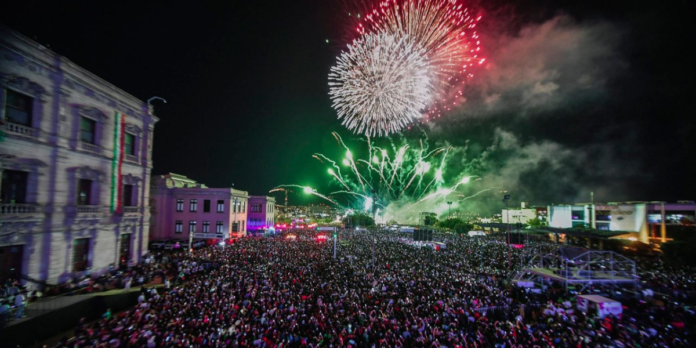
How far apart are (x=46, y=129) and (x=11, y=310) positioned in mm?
8656

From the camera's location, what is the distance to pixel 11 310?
1066 centimetres

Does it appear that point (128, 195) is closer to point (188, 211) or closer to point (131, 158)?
point (131, 158)

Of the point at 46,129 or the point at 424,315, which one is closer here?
the point at 424,315

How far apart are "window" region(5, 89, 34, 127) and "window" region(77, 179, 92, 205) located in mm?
3943

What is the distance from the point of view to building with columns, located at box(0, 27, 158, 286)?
13.5 m

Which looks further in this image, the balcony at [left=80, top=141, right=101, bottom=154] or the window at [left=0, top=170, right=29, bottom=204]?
the balcony at [left=80, top=141, right=101, bottom=154]

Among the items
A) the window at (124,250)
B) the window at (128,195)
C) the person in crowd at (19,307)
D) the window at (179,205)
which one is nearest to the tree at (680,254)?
the person in crowd at (19,307)

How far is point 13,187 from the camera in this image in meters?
13.8

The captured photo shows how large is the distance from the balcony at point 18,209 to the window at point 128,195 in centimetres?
602

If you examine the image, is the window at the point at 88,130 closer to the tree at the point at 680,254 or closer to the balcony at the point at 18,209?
the balcony at the point at 18,209

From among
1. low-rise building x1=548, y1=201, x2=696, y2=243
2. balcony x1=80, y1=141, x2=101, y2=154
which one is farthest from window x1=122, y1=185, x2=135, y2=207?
low-rise building x1=548, y1=201, x2=696, y2=243

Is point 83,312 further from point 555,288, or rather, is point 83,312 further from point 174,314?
point 555,288

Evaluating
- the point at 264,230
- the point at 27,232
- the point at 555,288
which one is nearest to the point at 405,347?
the point at 555,288

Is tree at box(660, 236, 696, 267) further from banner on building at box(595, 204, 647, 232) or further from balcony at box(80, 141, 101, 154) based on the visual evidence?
balcony at box(80, 141, 101, 154)
